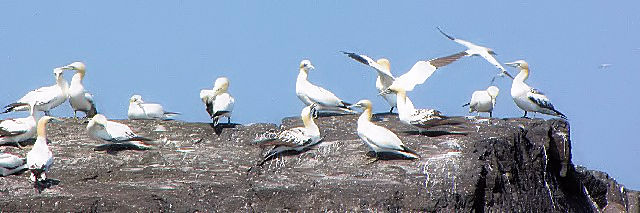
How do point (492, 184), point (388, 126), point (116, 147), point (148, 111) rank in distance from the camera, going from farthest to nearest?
point (148, 111), point (388, 126), point (116, 147), point (492, 184)

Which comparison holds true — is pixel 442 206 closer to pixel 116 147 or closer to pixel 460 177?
pixel 460 177

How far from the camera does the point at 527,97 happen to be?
63.8 ft

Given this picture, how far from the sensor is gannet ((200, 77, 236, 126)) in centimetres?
1748

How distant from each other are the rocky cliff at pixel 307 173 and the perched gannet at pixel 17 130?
0.59 ft

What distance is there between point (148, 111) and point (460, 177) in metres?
6.61

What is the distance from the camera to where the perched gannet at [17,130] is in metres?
16.3

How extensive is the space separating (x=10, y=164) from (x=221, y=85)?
4.21 meters

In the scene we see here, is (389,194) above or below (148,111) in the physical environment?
below

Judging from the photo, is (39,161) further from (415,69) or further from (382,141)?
(415,69)

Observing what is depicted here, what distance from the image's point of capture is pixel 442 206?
1397 cm

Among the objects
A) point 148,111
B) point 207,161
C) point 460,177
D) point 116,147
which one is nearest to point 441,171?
point 460,177

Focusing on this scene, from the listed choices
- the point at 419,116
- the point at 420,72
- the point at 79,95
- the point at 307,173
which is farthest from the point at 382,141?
the point at 79,95

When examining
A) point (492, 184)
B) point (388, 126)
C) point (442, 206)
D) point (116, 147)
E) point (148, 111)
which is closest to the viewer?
point (442, 206)

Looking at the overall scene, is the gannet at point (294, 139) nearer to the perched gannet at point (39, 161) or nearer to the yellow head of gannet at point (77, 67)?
the perched gannet at point (39, 161)
